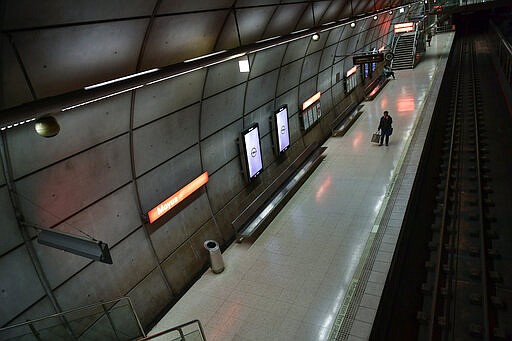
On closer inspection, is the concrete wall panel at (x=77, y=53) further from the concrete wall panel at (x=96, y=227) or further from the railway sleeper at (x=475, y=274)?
the railway sleeper at (x=475, y=274)

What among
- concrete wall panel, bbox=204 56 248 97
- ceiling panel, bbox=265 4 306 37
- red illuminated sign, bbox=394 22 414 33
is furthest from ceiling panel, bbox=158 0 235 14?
red illuminated sign, bbox=394 22 414 33

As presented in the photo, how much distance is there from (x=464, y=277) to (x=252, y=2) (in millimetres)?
7079

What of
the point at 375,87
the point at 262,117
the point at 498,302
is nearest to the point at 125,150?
the point at 262,117

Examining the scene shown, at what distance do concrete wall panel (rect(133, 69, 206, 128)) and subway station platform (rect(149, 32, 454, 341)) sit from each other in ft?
12.8

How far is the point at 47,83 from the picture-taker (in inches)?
176

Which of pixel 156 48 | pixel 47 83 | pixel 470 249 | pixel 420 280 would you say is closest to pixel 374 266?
pixel 420 280

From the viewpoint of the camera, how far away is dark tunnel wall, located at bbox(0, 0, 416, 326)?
449 centimetres

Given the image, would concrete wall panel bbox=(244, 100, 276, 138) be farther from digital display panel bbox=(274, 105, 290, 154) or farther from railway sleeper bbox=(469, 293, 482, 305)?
railway sleeper bbox=(469, 293, 482, 305)

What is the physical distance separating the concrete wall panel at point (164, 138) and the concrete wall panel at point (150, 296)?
2190mm

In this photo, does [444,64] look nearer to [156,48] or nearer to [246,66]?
[246,66]

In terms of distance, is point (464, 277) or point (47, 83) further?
point (464, 277)

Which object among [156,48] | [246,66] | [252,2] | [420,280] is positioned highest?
[252,2]

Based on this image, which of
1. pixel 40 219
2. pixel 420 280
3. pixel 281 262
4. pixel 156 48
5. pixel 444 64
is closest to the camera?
pixel 40 219

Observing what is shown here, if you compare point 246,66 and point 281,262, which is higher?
point 246,66
